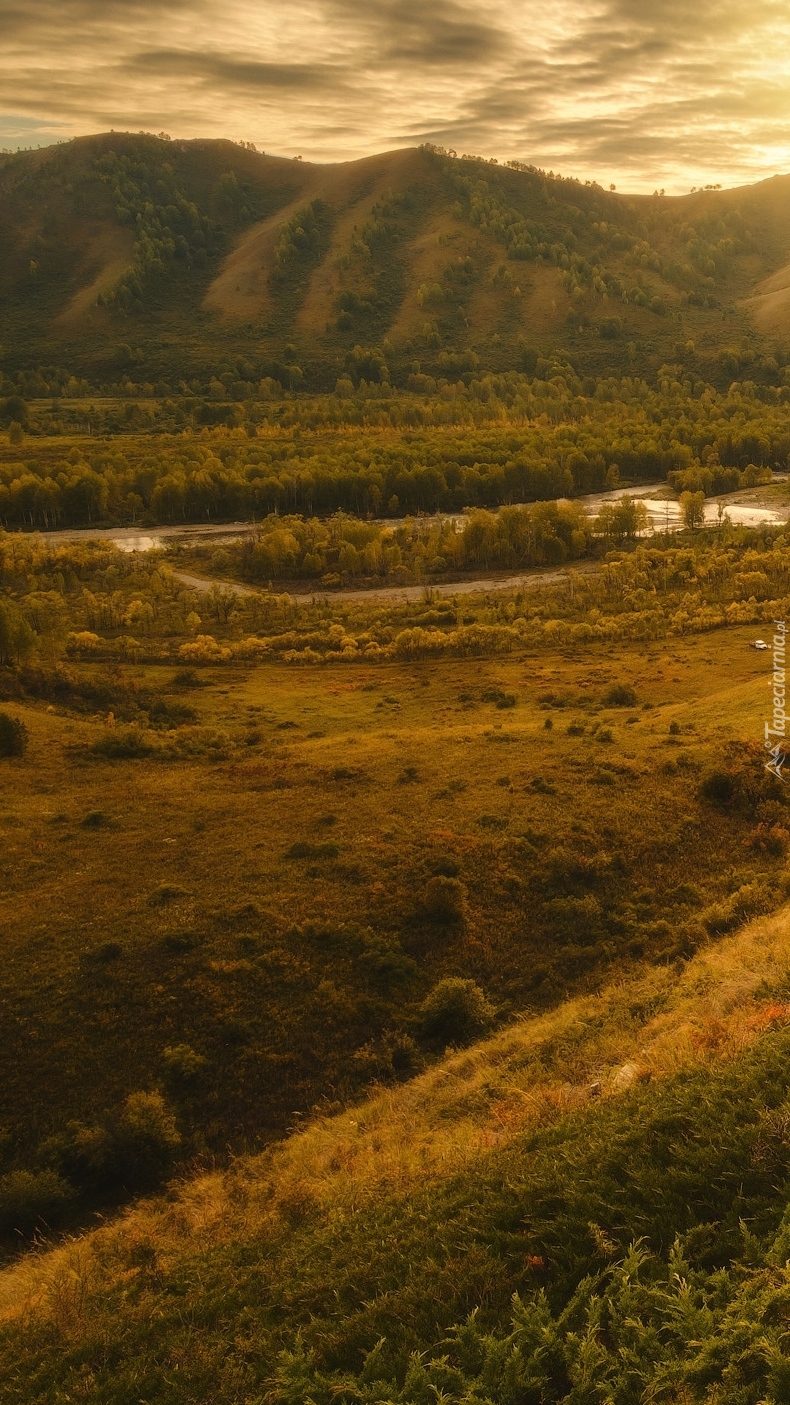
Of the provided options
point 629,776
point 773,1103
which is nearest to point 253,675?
point 629,776

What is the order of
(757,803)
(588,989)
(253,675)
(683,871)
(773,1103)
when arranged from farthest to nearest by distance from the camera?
(253,675)
(757,803)
(683,871)
(588,989)
(773,1103)

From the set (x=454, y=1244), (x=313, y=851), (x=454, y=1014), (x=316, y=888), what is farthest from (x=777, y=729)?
(x=454, y=1244)

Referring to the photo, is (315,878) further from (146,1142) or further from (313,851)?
(146,1142)

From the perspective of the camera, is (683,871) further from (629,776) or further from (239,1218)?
(239,1218)

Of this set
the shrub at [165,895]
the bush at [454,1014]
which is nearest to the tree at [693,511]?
the shrub at [165,895]

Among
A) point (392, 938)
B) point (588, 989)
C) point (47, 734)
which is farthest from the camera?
→ point (47, 734)

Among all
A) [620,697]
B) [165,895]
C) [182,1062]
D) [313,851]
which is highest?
[620,697]

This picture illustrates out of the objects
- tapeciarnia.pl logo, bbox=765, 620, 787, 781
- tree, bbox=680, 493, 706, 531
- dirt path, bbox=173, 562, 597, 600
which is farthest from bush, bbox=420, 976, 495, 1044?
tree, bbox=680, 493, 706, 531
